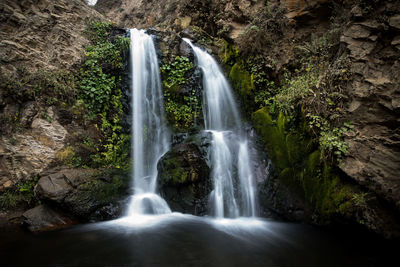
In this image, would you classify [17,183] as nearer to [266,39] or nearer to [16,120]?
[16,120]

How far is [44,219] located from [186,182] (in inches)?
135

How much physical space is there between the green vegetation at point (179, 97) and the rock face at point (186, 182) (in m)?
1.91

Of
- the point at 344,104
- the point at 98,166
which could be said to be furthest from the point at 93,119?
the point at 344,104

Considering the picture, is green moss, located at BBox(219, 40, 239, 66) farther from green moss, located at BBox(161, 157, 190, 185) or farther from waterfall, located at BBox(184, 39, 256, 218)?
green moss, located at BBox(161, 157, 190, 185)

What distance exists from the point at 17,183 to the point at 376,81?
889 cm

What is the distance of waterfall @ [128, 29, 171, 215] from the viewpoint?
6.55m

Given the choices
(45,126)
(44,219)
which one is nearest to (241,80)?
(45,126)

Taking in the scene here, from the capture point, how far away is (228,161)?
20.3 feet

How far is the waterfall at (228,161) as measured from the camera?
566 cm

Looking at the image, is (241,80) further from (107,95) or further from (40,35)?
(40,35)

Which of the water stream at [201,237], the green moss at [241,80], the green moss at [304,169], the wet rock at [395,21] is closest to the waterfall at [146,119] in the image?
the water stream at [201,237]

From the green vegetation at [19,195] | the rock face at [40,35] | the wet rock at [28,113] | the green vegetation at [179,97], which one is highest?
the rock face at [40,35]

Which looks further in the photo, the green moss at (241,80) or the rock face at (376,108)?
the green moss at (241,80)

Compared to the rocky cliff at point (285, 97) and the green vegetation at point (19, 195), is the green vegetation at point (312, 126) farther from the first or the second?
the green vegetation at point (19, 195)
